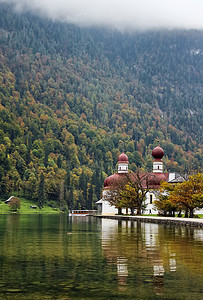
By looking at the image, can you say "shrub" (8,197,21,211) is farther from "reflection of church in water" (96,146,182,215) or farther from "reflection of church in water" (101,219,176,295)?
"reflection of church in water" (101,219,176,295)

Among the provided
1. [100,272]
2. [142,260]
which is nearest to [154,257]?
[142,260]

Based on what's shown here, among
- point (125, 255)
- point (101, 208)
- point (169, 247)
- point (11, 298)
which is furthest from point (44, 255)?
point (101, 208)

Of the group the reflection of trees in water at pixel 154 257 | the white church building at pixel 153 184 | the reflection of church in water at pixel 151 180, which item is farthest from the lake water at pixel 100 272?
the white church building at pixel 153 184

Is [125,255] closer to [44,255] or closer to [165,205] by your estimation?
[44,255]

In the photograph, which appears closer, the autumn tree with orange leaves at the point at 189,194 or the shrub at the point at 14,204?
the autumn tree with orange leaves at the point at 189,194

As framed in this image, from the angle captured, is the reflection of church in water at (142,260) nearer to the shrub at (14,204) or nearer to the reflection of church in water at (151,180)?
the reflection of church in water at (151,180)

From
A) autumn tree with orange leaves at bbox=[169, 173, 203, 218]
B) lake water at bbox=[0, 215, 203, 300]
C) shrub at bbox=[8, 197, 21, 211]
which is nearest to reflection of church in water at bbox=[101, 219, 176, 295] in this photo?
lake water at bbox=[0, 215, 203, 300]

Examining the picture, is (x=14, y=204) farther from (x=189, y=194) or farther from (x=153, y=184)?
(x=189, y=194)

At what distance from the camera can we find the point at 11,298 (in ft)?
68.2

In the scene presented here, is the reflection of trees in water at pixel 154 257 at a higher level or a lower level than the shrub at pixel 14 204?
lower

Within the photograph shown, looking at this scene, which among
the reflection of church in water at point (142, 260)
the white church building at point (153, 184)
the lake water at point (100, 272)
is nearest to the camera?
the lake water at point (100, 272)

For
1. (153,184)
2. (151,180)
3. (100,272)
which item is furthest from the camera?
(153,184)

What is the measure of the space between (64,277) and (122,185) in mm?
107480

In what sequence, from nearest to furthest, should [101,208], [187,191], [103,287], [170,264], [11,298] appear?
[11,298]
[103,287]
[170,264]
[187,191]
[101,208]
